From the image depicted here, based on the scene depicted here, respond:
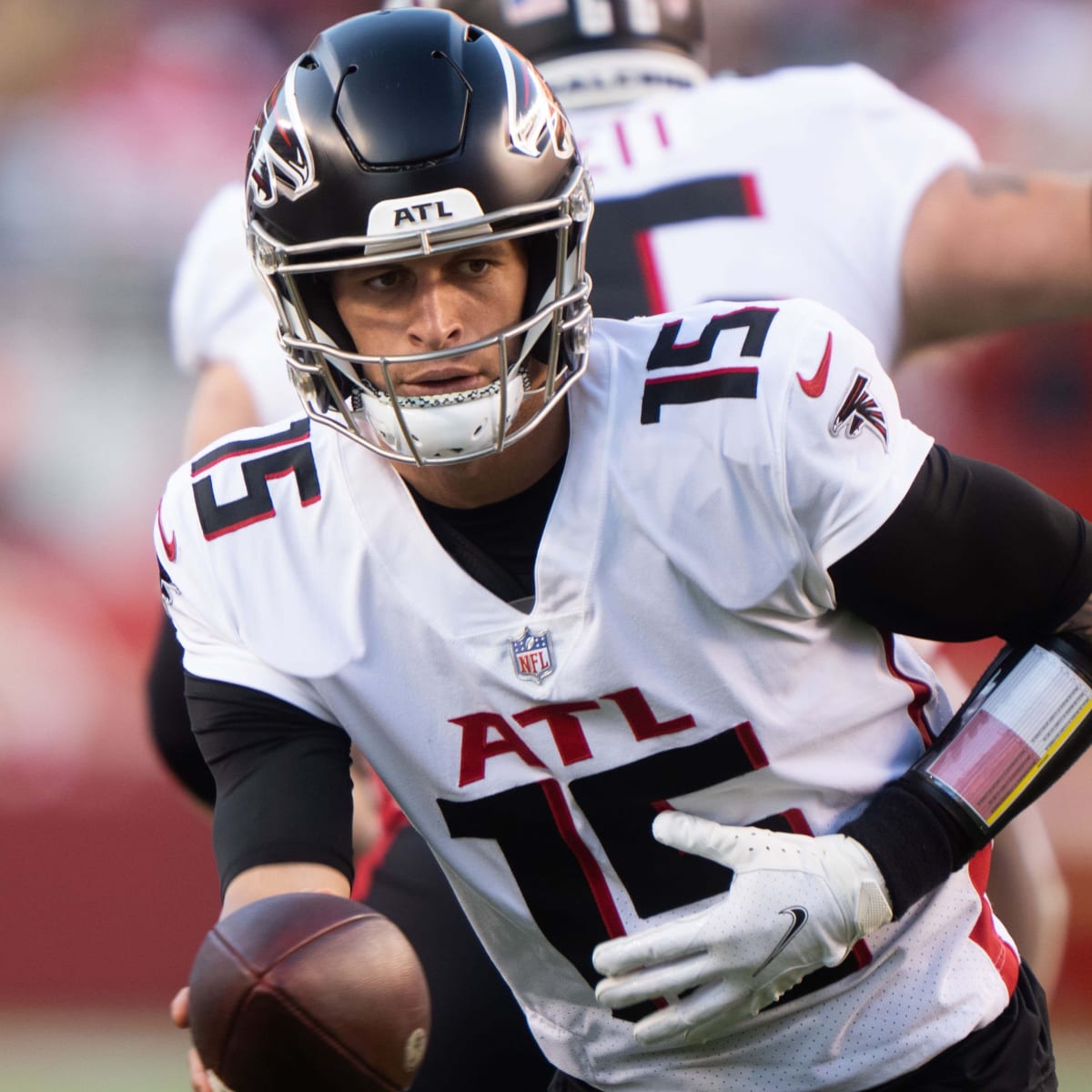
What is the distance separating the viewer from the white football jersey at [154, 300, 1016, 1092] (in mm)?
1533

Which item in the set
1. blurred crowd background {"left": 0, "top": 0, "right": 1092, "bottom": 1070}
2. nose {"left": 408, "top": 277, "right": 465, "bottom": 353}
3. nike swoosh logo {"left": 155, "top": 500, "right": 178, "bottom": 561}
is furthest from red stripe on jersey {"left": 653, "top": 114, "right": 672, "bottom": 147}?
blurred crowd background {"left": 0, "top": 0, "right": 1092, "bottom": 1070}

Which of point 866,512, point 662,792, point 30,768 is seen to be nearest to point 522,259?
point 866,512

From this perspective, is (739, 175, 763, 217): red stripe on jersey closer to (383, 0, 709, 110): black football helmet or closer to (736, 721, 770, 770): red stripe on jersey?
(383, 0, 709, 110): black football helmet

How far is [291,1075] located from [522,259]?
0.81 metres

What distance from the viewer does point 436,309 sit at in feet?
5.08

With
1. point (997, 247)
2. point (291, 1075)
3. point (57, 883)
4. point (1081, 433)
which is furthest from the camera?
point (57, 883)

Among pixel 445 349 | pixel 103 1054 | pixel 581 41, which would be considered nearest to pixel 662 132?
pixel 581 41

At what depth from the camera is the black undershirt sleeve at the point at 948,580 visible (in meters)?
1.50

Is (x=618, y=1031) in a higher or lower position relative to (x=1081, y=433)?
higher

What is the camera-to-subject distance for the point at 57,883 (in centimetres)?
429

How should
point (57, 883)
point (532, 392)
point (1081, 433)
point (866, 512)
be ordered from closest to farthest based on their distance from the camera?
1. point (866, 512)
2. point (532, 392)
3. point (1081, 433)
4. point (57, 883)

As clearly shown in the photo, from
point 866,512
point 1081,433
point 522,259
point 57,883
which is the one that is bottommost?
point 57,883

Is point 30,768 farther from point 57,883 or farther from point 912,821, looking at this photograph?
point 912,821

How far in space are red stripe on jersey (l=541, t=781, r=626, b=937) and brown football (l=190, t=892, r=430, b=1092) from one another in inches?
9.0
